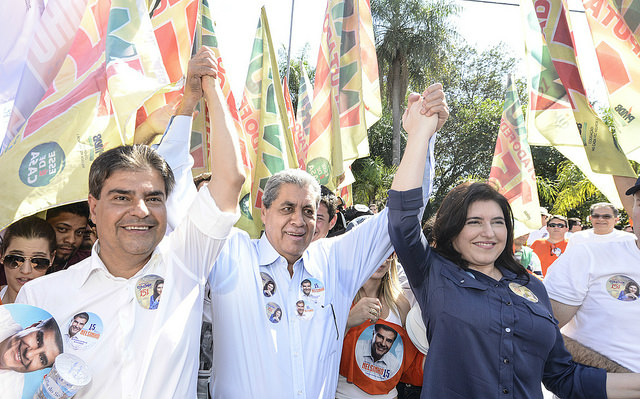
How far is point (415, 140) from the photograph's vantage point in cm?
212

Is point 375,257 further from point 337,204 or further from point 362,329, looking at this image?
point 337,204

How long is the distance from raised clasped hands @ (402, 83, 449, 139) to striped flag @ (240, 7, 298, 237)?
6.55ft

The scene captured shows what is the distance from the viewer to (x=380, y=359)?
8.75 ft

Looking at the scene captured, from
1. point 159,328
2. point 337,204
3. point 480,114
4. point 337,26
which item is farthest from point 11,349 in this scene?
point 480,114

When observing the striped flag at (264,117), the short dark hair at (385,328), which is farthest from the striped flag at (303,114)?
the short dark hair at (385,328)

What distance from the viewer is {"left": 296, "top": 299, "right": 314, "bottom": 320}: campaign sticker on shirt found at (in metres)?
2.23

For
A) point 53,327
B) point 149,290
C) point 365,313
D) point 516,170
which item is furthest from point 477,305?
point 516,170

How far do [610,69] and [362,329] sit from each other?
217cm

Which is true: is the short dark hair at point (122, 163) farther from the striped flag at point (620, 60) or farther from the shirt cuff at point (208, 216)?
the striped flag at point (620, 60)

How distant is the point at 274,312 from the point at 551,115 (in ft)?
7.87

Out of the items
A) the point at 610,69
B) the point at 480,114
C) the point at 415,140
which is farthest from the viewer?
the point at 480,114

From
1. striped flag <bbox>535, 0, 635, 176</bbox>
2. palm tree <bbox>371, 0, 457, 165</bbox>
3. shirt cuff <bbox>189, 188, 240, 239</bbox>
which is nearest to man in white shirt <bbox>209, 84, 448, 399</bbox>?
shirt cuff <bbox>189, 188, 240, 239</bbox>

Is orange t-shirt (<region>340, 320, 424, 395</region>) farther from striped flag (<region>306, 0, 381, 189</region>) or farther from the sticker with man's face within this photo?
striped flag (<region>306, 0, 381, 189</region>)

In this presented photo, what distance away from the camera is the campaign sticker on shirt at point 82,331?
172cm
